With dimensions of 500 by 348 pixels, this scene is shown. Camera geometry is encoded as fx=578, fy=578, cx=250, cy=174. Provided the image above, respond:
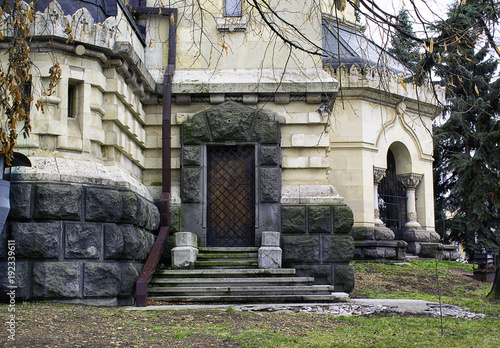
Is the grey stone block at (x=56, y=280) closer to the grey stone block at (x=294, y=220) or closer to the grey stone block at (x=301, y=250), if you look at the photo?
the grey stone block at (x=301, y=250)

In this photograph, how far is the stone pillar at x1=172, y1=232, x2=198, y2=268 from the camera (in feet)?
35.9

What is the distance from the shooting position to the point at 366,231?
1792 centimetres

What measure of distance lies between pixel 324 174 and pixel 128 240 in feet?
15.6

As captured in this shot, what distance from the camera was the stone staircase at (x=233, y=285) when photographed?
9625mm

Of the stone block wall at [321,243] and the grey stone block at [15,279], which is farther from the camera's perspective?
the stone block wall at [321,243]

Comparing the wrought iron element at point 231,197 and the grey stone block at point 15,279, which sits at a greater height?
the wrought iron element at point 231,197

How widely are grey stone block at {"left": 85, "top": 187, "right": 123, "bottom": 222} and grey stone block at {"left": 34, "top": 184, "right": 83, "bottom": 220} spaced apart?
0.15 metres

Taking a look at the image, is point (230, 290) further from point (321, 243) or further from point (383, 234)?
point (383, 234)

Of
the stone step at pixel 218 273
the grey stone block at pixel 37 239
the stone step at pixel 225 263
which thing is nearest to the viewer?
the grey stone block at pixel 37 239

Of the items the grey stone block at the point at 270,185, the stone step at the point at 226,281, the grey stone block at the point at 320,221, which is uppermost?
the grey stone block at the point at 270,185

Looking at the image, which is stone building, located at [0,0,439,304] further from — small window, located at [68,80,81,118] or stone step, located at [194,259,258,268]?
stone step, located at [194,259,258,268]

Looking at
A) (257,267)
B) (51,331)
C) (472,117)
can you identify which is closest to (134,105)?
(257,267)

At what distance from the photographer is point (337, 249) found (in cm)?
1153

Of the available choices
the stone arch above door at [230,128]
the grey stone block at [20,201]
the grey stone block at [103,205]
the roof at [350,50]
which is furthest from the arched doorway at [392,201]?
the grey stone block at [20,201]
